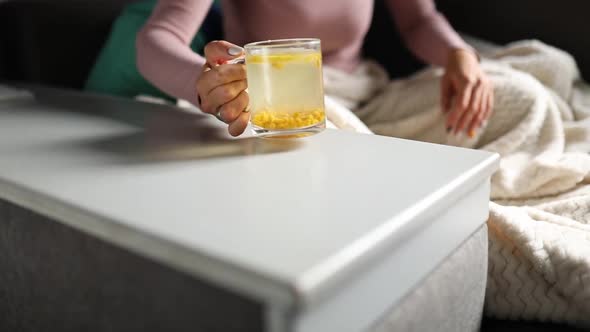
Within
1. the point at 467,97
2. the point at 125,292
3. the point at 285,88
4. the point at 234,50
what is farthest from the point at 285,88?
the point at 467,97

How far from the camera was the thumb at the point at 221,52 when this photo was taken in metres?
0.75

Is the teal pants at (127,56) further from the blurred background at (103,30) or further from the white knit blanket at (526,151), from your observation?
the white knit blanket at (526,151)

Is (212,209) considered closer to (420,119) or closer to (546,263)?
(546,263)

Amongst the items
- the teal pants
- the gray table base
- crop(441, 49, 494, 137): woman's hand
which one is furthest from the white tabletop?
the teal pants

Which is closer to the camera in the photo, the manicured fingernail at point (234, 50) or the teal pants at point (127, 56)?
the manicured fingernail at point (234, 50)

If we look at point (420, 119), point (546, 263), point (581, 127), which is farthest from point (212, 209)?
point (581, 127)

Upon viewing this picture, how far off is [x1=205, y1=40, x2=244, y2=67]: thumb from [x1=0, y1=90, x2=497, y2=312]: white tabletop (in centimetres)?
11

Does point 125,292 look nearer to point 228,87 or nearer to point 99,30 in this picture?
point 228,87

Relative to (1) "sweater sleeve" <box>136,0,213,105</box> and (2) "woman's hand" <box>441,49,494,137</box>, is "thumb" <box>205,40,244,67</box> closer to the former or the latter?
(1) "sweater sleeve" <box>136,0,213,105</box>

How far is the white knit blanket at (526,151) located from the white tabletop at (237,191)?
0.47 feet

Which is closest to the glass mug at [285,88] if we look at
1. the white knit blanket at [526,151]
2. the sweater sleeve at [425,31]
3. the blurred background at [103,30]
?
the white knit blanket at [526,151]

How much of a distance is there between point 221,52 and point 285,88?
0.41 ft

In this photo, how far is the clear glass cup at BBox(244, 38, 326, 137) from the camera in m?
0.69

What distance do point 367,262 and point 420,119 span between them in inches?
29.4
